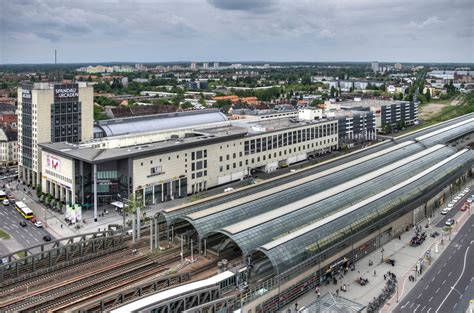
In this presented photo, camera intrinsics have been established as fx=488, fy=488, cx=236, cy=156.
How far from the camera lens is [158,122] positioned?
100000 mm

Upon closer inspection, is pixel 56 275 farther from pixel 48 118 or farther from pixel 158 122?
pixel 158 122

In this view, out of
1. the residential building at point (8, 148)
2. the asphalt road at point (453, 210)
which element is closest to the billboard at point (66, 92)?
the residential building at point (8, 148)

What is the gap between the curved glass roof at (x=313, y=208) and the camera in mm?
45125

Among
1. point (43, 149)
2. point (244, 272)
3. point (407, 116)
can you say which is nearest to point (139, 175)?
point (43, 149)

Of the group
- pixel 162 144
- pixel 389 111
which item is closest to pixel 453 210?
pixel 162 144

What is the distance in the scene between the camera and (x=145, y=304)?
35906 mm

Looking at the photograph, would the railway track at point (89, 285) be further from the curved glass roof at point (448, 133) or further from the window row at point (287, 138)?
the curved glass roof at point (448, 133)

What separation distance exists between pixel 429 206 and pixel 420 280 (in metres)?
23.5

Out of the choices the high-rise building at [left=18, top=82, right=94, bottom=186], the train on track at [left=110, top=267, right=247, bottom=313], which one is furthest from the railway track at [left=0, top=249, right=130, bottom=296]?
the high-rise building at [left=18, top=82, right=94, bottom=186]

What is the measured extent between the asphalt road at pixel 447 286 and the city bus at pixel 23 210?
4880cm

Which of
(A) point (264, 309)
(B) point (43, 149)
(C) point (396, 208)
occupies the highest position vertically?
(B) point (43, 149)

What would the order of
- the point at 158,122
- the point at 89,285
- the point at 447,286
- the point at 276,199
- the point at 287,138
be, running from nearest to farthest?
1. the point at 89,285
2. the point at 447,286
3. the point at 276,199
4. the point at 287,138
5. the point at 158,122

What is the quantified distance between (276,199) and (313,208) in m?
5.03

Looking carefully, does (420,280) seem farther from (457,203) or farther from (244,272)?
(457,203)
